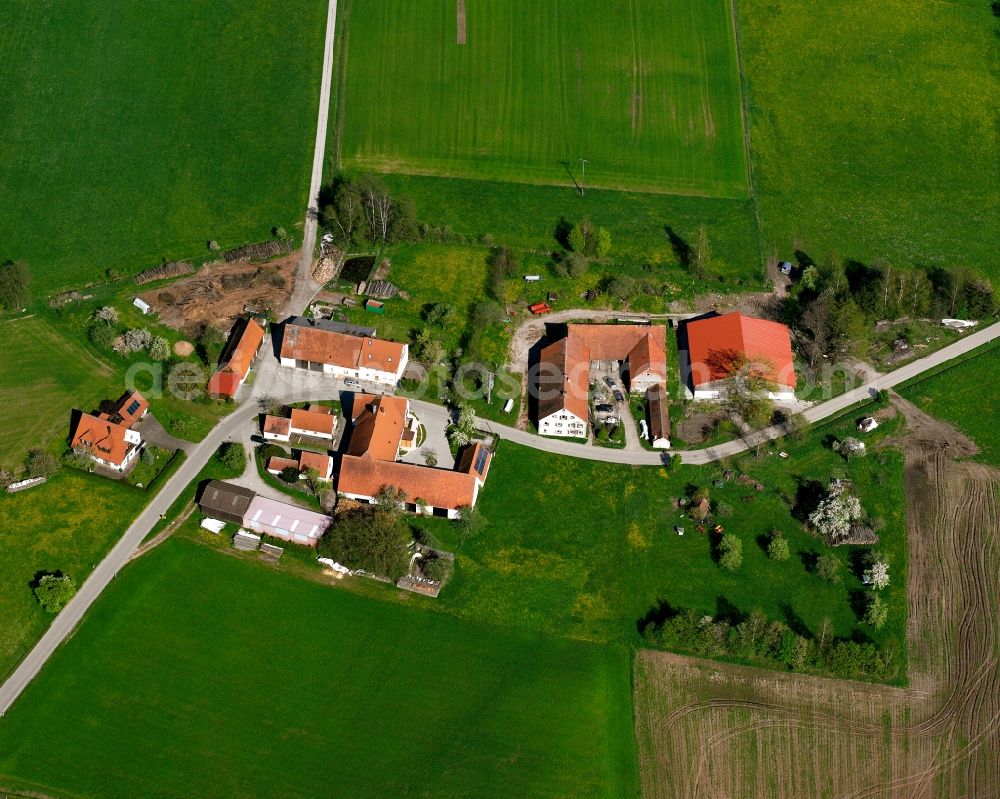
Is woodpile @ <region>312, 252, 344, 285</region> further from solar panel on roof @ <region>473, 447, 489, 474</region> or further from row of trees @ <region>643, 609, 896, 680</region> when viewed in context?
row of trees @ <region>643, 609, 896, 680</region>

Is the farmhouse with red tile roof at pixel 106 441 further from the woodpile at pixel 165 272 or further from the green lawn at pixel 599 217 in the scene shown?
the green lawn at pixel 599 217

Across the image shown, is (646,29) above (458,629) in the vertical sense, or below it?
above

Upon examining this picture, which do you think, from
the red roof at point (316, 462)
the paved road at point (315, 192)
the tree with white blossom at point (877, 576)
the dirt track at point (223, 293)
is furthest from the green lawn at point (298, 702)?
the paved road at point (315, 192)

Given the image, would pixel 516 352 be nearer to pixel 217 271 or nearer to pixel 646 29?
pixel 217 271

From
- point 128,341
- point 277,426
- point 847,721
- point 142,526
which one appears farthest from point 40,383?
point 847,721

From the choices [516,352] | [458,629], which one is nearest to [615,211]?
[516,352]

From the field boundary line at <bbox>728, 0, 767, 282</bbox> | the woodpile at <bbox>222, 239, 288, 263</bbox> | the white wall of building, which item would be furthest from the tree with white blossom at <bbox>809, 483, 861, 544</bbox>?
the woodpile at <bbox>222, 239, 288, 263</bbox>

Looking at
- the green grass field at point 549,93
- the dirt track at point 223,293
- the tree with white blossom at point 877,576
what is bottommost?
the tree with white blossom at point 877,576
